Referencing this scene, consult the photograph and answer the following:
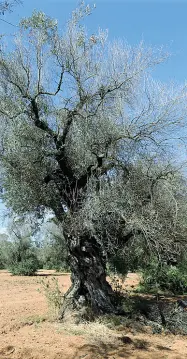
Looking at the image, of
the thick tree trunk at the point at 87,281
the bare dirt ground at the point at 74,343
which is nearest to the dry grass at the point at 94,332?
the bare dirt ground at the point at 74,343

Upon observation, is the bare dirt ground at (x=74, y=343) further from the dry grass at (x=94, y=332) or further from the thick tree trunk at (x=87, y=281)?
the thick tree trunk at (x=87, y=281)

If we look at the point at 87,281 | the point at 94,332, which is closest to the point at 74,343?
the point at 94,332

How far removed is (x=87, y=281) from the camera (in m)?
8.82

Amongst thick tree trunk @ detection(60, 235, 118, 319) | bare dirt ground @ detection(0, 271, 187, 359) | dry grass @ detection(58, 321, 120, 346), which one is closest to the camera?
bare dirt ground @ detection(0, 271, 187, 359)

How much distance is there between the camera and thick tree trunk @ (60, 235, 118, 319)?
8.67 metres

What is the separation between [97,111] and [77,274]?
4085 millimetres

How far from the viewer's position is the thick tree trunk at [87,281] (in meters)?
8.67

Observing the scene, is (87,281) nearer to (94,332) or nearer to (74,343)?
(94,332)

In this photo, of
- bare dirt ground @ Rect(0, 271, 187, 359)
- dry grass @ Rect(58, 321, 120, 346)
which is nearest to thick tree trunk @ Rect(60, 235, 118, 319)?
dry grass @ Rect(58, 321, 120, 346)

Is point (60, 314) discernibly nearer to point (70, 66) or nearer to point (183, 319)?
point (183, 319)

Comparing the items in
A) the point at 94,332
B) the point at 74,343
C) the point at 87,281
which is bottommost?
the point at 74,343

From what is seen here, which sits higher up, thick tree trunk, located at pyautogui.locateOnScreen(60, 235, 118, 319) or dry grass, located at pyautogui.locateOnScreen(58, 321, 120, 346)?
thick tree trunk, located at pyautogui.locateOnScreen(60, 235, 118, 319)

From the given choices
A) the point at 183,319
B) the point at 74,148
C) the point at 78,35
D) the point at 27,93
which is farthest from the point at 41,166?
the point at 183,319

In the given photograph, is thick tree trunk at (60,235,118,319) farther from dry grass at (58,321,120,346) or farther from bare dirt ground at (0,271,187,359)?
bare dirt ground at (0,271,187,359)
